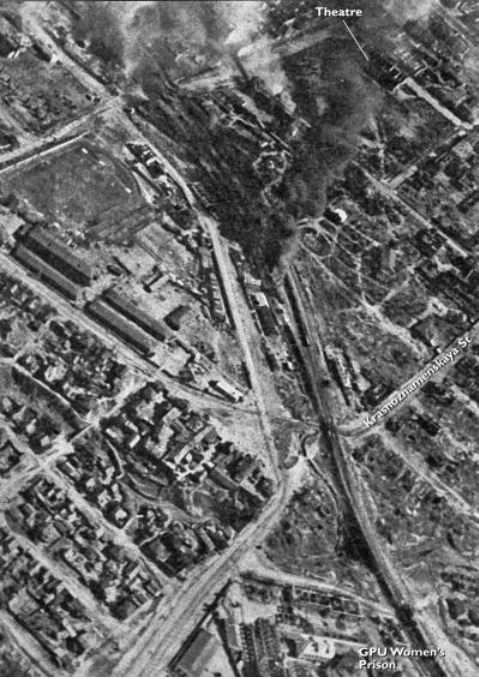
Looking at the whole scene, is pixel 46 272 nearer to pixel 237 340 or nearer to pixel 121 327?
pixel 121 327

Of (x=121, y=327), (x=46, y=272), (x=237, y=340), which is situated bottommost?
(x=237, y=340)

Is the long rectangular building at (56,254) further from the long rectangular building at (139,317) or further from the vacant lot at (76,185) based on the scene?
the vacant lot at (76,185)

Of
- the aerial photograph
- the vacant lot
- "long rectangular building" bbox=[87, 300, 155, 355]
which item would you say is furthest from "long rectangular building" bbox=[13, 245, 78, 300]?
the vacant lot

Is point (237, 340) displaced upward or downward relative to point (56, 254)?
downward

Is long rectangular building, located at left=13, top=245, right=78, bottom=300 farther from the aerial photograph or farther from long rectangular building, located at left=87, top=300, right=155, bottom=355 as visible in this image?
long rectangular building, located at left=87, top=300, right=155, bottom=355

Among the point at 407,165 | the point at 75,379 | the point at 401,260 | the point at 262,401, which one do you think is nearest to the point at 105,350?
the point at 75,379

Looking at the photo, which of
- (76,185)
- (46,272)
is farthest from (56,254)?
(76,185)
